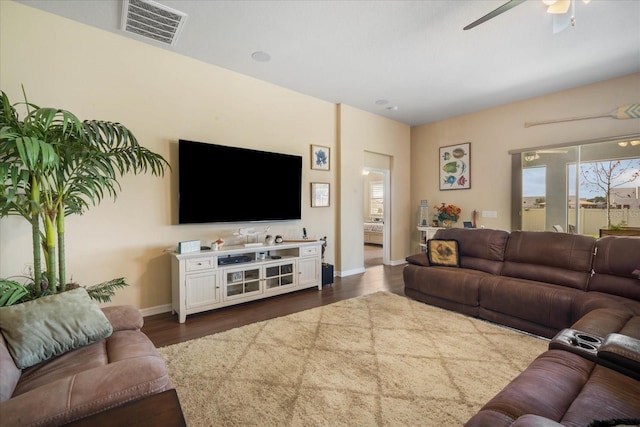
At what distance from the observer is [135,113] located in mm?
3152

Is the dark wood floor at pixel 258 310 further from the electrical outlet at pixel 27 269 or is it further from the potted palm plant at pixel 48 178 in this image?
the electrical outlet at pixel 27 269

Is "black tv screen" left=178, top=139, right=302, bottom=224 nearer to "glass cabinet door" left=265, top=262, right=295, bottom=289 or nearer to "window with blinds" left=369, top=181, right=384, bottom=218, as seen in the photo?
"glass cabinet door" left=265, top=262, right=295, bottom=289

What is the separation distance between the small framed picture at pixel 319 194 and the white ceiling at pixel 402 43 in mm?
1473

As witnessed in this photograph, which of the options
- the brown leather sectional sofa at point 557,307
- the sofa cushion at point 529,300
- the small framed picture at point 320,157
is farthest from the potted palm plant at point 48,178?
the sofa cushion at point 529,300

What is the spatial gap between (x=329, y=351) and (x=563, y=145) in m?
4.76

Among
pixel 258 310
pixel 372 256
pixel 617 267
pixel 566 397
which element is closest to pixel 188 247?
pixel 258 310

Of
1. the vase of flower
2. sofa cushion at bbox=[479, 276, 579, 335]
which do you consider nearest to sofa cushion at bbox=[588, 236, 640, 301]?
sofa cushion at bbox=[479, 276, 579, 335]

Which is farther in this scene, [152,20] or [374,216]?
[374,216]

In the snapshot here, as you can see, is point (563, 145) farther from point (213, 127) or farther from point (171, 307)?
point (171, 307)

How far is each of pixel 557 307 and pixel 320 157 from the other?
3.61 metres

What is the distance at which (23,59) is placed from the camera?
261cm

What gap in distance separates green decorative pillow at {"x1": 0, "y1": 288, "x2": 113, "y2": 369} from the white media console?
4.73 ft

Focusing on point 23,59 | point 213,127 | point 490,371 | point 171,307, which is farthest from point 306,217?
point 23,59

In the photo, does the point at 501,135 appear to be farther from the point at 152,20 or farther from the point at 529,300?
the point at 152,20
